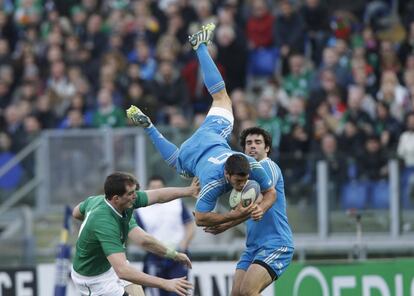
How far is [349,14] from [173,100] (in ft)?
10.3

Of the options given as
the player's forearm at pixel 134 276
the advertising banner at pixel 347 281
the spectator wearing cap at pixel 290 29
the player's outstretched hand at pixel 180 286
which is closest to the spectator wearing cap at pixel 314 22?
the spectator wearing cap at pixel 290 29

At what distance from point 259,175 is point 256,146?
0.80m

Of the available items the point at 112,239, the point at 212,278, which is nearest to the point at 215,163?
the point at 112,239

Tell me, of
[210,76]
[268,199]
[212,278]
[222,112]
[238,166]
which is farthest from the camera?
[212,278]

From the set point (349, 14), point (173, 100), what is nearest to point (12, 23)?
point (173, 100)

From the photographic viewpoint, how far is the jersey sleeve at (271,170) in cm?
1390

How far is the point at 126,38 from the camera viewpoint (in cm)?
2278

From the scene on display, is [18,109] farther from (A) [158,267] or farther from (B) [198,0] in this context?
(A) [158,267]

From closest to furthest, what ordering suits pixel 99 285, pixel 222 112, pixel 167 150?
pixel 99 285 → pixel 222 112 → pixel 167 150

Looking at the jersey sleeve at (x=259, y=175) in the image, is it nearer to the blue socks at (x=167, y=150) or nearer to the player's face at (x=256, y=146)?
the player's face at (x=256, y=146)

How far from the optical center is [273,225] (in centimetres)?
1410

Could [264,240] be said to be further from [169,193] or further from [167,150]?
[167,150]

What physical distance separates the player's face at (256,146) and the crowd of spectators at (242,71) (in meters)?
4.44

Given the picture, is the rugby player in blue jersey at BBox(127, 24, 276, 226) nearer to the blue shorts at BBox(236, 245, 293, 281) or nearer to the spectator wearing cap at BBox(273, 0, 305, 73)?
the blue shorts at BBox(236, 245, 293, 281)
